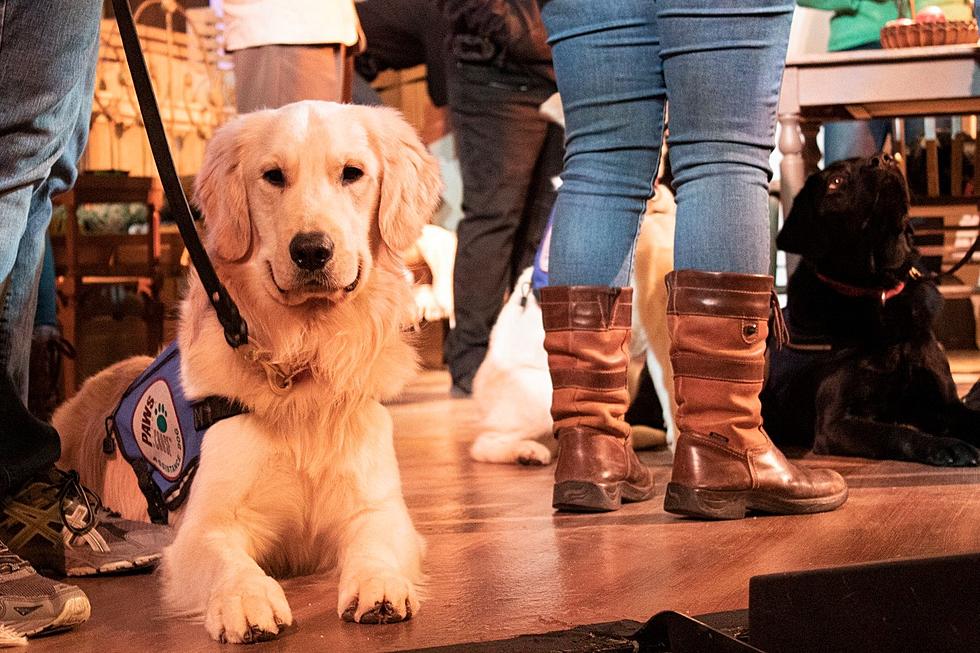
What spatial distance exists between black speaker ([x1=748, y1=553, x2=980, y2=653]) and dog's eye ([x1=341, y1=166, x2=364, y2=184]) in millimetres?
1036

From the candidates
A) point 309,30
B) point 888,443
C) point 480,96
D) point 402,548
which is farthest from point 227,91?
point 402,548

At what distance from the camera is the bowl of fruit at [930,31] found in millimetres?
3404

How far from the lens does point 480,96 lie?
4.69 metres

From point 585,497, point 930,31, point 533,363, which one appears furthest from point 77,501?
point 930,31

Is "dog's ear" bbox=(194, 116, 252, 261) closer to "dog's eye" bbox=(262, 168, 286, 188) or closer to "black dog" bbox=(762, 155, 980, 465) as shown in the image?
"dog's eye" bbox=(262, 168, 286, 188)

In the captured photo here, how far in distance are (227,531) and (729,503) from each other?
3.07 feet

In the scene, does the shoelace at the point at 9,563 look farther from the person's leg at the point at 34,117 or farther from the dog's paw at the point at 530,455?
the dog's paw at the point at 530,455

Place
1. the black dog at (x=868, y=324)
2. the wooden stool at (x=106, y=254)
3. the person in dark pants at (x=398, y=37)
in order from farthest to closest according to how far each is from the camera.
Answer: the person in dark pants at (x=398, y=37) < the wooden stool at (x=106, y=254) < the black dog at (x=868, y=324)

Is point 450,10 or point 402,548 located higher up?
point 450,10

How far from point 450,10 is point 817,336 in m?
2.19

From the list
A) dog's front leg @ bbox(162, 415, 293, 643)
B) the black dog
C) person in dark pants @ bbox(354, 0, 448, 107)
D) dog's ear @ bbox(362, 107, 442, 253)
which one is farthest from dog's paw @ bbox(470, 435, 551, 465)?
person in dark pants @ bbox(354, 0, 448, 107)

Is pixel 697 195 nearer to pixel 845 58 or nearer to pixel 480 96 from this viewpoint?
pixel 845 58

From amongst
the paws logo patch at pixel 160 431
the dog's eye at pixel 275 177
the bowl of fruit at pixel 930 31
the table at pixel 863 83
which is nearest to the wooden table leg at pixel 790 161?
the table at pixel 863 83

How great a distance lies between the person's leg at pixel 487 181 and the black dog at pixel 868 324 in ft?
6.06
